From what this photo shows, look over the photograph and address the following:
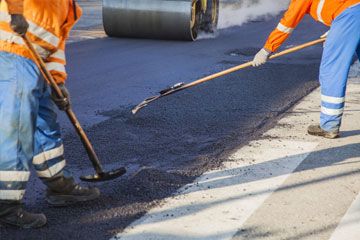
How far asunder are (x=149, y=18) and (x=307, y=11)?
22.8 feet

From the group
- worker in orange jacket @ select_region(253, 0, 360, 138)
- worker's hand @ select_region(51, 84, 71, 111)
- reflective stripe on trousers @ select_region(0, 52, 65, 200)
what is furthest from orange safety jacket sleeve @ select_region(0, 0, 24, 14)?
worker in orange jacket @ select_region(253, 0, 360, 138)

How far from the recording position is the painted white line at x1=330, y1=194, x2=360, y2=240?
3422 millimetres

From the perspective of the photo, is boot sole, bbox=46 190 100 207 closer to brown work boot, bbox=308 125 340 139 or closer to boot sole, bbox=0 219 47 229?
boot sole, bbox=0 219 47 229

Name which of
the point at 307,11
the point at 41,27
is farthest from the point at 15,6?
the point at 307,11

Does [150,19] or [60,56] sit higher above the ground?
[60,56]

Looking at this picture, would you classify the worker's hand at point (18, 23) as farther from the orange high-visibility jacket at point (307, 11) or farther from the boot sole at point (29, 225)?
the orange high-visibility jacket at point (307, 11)

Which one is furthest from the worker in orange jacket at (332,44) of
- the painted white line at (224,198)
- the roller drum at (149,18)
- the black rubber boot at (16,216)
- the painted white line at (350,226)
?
the roller drum at (149,18)

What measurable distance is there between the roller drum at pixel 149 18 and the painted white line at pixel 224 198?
23.5 ft

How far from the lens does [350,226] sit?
3561mm

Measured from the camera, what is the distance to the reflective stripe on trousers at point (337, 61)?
5.28 m

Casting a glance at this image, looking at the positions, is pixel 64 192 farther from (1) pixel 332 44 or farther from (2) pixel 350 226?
(1) pixel 332 44

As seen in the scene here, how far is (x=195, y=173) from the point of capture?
4.45 metres

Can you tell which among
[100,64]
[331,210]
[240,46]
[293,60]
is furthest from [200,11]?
[331,210]

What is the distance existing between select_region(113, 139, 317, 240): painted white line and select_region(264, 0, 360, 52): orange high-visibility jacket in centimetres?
99
